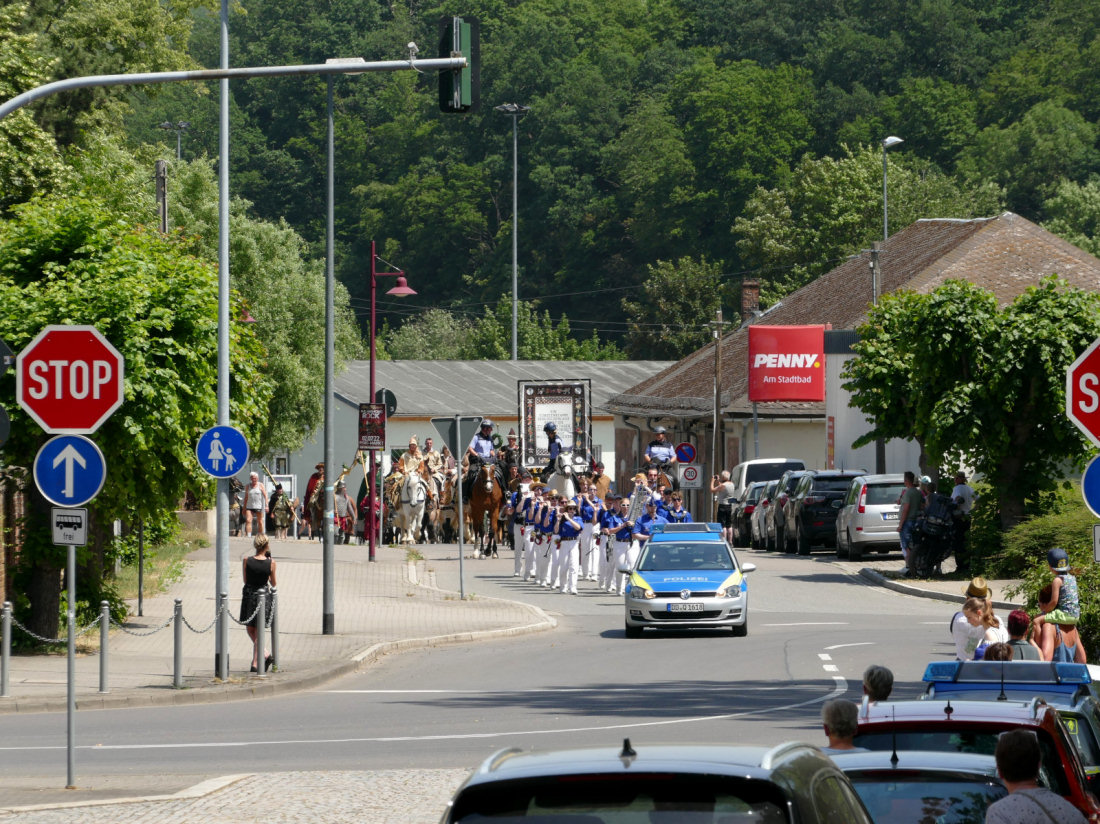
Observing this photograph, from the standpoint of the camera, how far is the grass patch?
28.6 meters

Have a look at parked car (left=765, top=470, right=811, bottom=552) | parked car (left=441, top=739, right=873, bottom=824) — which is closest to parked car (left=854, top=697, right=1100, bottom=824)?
parked car (left=441, top=739, right=873, bottom=824)

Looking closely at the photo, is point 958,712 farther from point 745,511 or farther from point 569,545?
point 745,511

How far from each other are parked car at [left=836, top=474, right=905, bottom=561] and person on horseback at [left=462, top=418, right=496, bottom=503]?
313 inches

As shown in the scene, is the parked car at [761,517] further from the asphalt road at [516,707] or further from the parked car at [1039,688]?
the parked car at [1039,688]

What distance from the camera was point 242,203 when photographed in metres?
64.3

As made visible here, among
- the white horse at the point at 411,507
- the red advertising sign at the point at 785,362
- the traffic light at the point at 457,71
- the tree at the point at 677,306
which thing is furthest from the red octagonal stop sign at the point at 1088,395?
the tree at the point at 677,306

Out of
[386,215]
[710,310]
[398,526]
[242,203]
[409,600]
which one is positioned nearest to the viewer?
[409,600]

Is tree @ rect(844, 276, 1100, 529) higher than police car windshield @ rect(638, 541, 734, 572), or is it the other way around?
tree @ rect(844, 276, 1100, 529)

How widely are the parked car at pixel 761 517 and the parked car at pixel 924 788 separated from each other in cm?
3613

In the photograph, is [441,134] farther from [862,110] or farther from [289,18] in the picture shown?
[862,110]

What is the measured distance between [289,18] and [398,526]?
7801 cm

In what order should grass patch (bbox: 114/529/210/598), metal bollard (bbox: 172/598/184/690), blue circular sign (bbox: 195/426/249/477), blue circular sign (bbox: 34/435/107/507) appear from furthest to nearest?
grass patch (bbox: 114/529/210/598)
blue circular sign (bbox: 195/426/249/477)
metal bollard (bbox: 172/598/184/690)
blue circular sign (bbox: 34/435/107/507)

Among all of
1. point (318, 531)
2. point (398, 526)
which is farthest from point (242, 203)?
point (398, 526)

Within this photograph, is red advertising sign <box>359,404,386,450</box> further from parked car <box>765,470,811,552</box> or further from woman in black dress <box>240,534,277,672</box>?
woman in black dress <box>240,534,277,672</box>
